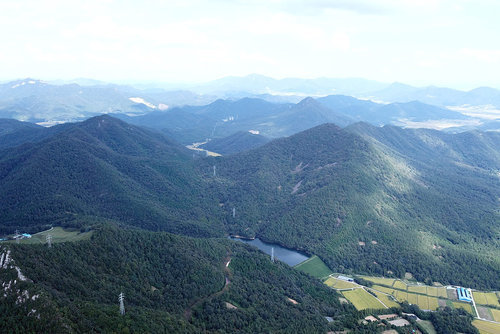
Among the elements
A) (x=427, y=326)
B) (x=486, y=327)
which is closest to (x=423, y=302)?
(x=486, y=327)

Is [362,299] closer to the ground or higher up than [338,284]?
higher up

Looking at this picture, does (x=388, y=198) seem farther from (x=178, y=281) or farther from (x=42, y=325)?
(x=42, y=325)

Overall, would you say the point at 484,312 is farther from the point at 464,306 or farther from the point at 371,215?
the point at 371,215

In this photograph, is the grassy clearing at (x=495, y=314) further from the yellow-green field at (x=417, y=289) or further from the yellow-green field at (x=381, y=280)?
the yellow-green field at (x=381, y=280)

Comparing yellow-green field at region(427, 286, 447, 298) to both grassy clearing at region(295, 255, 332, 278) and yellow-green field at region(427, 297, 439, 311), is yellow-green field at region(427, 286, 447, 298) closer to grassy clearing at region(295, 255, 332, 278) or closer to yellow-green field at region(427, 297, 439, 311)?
yellow-green field at region(427, 297, 439, 311)

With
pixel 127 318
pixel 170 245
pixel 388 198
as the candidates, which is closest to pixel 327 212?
pixel 388 198
